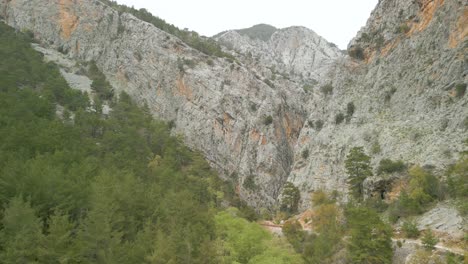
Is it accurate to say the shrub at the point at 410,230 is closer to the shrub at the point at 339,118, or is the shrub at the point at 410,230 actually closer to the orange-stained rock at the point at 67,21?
the shrub at the point at 339,118

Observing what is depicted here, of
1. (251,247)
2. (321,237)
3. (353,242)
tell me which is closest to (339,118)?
(321,237)

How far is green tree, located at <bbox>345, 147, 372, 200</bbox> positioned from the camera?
52703 mm

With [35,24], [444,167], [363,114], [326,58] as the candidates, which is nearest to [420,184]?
[444,167]

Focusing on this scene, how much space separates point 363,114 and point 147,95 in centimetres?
5103

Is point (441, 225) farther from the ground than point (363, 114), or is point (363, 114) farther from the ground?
point (363, 114)

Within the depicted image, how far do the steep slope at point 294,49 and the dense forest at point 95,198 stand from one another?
104 m

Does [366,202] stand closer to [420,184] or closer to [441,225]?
[420,184]

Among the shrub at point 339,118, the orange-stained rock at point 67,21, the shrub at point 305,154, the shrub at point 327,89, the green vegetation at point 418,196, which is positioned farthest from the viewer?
the orange-stained rock at point 67,21

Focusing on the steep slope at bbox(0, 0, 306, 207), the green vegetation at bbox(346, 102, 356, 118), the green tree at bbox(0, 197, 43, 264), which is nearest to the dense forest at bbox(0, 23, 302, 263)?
the green tree at bbox(0, 197, 43, 264)

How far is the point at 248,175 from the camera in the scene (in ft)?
258

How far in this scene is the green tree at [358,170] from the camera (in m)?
52.7

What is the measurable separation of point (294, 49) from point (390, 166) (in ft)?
451

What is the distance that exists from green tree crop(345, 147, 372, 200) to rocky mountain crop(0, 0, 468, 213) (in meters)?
1.64

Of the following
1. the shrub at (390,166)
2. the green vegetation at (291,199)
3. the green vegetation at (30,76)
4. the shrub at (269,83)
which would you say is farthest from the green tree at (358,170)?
the green vegetation at (30,76)
